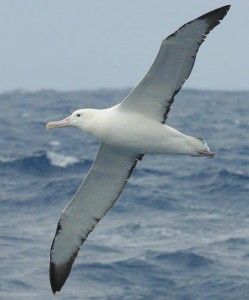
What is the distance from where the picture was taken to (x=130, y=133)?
10.3m

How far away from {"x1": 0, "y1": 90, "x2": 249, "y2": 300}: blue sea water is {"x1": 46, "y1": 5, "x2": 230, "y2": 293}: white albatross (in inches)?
92.9

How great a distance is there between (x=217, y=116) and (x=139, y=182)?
22.4 meters

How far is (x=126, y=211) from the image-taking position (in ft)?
60.6

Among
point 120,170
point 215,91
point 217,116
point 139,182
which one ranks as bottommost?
point 215,91

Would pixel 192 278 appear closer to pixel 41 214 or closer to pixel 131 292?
pixel 131 292

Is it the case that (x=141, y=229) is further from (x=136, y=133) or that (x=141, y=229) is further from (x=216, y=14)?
(x=216, y=14)

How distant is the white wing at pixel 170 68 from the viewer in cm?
933

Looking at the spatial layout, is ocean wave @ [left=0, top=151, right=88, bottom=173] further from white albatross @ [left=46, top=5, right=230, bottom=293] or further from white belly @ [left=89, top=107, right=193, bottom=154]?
white belly @ [left=89, top=107, right=193, bottom=154]

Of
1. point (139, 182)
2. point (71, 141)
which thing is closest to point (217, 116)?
point (71, 141)

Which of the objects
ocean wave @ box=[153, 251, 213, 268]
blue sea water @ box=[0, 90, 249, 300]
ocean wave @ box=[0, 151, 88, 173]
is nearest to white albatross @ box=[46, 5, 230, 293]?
blue sea water @ box=[0, 90, 249, 300]

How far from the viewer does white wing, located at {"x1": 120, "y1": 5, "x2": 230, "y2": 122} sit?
9.33 metres

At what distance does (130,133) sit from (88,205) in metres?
1.54

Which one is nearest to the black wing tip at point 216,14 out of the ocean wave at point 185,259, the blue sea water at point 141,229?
the blue sea water at point 141,229

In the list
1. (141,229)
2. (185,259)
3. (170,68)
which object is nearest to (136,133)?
(170,68)
